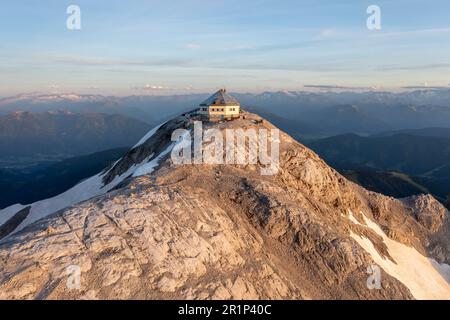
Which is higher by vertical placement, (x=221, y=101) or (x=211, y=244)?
(x=221, y=101)

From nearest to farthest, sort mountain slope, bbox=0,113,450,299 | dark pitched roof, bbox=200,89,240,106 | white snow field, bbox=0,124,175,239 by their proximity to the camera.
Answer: mountain slope, bbox=0,113,450,299 < dark pitched roof, bbox=200,89,240,106 < white snow field, bbox=0,124,175,239

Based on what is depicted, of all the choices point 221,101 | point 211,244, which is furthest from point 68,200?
point 211,244

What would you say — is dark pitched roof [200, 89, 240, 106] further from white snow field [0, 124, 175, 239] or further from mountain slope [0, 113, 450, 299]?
white snow field [0, 124, 175, 239]

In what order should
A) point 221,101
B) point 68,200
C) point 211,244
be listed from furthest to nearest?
1. point 68,200
2. point 221,101
3. point 211,244

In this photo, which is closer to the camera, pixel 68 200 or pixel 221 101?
pixel 221 101

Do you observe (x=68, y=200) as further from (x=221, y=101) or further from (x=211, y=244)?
(x=211, y=244)

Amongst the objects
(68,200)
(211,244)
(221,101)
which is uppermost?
(221,101)

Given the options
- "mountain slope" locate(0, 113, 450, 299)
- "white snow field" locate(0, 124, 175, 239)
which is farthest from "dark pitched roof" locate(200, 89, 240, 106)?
"white snow field" locate(0, 124, 175, 239)
